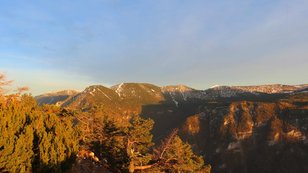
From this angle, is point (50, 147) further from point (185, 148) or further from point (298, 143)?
point (298, 143)

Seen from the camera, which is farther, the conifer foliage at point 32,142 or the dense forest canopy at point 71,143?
the dense forest canopy at point 71,143

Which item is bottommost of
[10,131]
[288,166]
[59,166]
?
[288,166]

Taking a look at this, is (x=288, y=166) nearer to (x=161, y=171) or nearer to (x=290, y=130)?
(x=290, y=130)

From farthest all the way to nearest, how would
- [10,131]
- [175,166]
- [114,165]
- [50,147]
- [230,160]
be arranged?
1. [230,160]
2. [114,165]
3. [175,166]
4. [50,147]
5. [10,131]

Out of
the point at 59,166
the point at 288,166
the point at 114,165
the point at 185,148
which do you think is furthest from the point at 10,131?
the point at 288,166

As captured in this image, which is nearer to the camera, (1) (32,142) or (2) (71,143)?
(1) (32,142)

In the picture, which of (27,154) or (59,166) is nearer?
(27,154)

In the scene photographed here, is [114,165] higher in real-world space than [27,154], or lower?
lower

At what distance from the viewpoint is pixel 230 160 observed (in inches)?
7338

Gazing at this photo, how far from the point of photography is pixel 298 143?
187250 millimetres

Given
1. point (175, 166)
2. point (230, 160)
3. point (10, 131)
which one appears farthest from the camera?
point (230, 160)

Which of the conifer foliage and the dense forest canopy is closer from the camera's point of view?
the conifer foliage

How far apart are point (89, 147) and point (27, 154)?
2087 centimetres

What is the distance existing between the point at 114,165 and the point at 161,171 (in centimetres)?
679
